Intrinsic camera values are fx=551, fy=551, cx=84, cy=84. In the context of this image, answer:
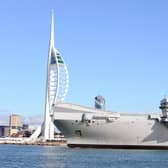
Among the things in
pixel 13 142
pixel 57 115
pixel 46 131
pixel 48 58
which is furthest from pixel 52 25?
pixel 57 115

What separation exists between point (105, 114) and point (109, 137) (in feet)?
14.7

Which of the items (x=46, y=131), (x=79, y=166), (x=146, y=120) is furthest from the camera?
(x=46, y=131)

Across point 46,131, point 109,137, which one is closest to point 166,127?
point 109,137

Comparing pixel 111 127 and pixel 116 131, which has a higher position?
pixel 111 127

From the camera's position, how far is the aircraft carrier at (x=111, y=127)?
104m

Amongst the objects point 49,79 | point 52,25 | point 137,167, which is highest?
point 52,25

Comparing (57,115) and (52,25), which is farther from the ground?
(52,25)

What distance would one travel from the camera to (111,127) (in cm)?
10394

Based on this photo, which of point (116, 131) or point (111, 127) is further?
point (116, 131)

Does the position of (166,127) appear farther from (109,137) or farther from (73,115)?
(73,115)

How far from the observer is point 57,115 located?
4168 inches

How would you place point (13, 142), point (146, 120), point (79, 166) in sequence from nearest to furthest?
point (79, 166) < point (146, 120) < point (13, 142)

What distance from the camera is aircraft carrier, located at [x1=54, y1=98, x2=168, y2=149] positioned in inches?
4085

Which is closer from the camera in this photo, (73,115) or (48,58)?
(73,115)
